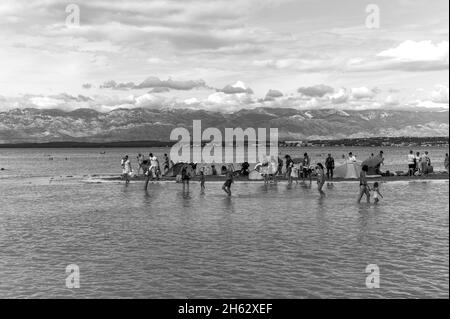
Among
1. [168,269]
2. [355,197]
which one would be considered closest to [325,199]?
[355,197]

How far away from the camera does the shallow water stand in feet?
42.6

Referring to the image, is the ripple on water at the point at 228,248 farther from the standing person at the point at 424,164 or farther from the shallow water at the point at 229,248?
the standing person at the point at 424,164

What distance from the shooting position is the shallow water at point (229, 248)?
12992mm

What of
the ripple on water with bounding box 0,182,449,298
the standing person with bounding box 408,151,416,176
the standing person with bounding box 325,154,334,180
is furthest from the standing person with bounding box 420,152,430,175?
the ripple on water with bounding box 0,182,449,298

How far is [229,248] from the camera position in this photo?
17.3 metres

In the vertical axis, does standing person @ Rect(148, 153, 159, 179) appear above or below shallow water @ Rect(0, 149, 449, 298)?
above

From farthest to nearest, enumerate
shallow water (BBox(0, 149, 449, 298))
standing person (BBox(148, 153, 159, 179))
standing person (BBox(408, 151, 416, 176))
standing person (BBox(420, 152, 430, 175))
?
standing person (BBox(420, 152, 430, 175))
standing person (BBox(408, 151, 416, 176))
standing person (BBox(148, 153, 159, 179))
shallow water (BBox(0, 149, 449, 298))

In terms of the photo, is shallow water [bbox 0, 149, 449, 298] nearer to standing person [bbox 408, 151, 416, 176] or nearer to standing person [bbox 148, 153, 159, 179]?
standing person [bbox 148, 153, 159, 179]

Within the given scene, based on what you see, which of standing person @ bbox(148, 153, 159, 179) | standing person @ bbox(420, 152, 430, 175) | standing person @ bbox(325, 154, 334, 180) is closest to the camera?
standing person @ bbox(325, 154, 334, 180)

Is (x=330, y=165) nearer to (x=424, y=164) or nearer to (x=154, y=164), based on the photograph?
(x=424, y=164)

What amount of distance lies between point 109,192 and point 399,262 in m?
27.7

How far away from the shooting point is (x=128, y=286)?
43.2ft

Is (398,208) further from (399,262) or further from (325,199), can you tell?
(399,262)

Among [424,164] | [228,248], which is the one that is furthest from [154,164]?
[228,248]
